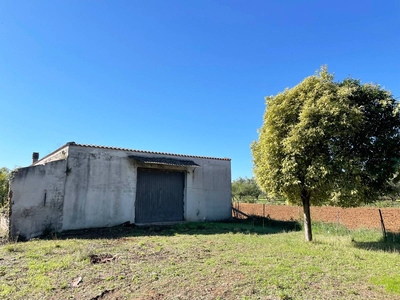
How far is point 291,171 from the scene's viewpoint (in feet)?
27.4

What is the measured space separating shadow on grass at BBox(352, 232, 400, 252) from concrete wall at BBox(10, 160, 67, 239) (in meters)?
11.6

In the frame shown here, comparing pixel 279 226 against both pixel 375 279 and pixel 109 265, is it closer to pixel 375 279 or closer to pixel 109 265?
pixel 375 279

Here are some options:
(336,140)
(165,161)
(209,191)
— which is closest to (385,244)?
(336,140)

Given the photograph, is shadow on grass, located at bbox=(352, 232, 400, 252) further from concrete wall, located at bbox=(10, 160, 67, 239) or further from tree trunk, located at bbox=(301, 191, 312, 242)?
concrete wall, located at bbox=(10, 160, 67, 239)

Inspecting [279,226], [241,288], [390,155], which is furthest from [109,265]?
[279,226]

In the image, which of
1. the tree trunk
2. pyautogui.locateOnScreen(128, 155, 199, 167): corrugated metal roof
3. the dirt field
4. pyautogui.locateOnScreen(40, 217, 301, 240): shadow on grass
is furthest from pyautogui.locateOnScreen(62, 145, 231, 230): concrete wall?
the tree trunk

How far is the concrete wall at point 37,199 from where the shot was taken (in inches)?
376

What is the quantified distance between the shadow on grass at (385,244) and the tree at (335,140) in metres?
1.70

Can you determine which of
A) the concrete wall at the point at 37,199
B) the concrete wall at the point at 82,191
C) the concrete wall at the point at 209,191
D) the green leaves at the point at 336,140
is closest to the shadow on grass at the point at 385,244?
the green leaves at the point at 336,140

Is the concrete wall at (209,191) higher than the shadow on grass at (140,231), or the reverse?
the concrete wall at (209,191)

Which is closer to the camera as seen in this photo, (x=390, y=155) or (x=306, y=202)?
(x=390, y=155)

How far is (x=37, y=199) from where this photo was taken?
10.2 metres

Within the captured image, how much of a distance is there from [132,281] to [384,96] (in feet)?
28.8

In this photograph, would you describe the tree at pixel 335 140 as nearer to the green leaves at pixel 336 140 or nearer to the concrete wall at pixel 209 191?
the green leaves at pixel 336 140
